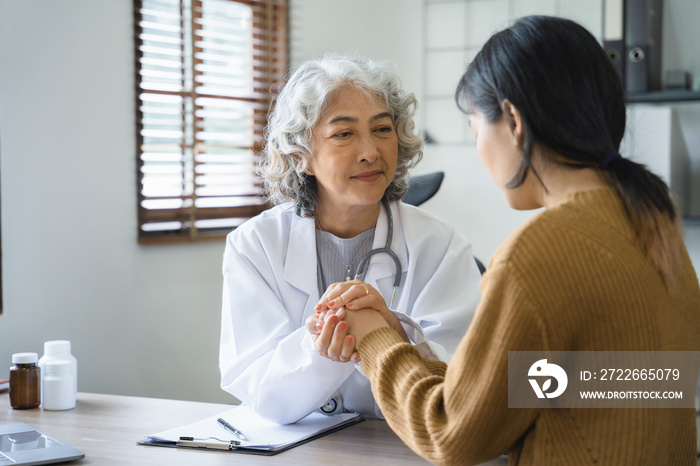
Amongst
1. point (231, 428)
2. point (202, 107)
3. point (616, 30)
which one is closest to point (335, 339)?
point (231, 428)

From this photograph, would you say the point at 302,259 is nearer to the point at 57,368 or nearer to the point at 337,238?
the point at 337,238

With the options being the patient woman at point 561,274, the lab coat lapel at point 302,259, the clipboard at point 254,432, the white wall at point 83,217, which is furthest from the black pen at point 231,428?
the white wall at point 83,217

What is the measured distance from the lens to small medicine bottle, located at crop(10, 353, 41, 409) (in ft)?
5.24

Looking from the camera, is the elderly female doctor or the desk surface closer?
the desk surface

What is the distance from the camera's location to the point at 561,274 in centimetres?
86

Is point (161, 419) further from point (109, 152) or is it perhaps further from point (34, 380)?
point (109, 152)

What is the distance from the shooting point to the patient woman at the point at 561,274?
87 cm

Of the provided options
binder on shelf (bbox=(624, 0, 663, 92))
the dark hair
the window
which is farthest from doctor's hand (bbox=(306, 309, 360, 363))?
binder on shelf (bbox=(624, 0, 663, 92))

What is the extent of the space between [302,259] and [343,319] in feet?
1.48

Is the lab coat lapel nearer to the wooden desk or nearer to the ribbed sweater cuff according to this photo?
the wooden desk

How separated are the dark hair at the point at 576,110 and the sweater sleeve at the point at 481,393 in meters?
0.18

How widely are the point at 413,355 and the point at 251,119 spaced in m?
2.27

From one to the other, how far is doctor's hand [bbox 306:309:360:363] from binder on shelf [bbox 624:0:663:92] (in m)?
1.98

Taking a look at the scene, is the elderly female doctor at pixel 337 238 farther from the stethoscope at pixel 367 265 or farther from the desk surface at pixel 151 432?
the desk surface at pixel 151 432
